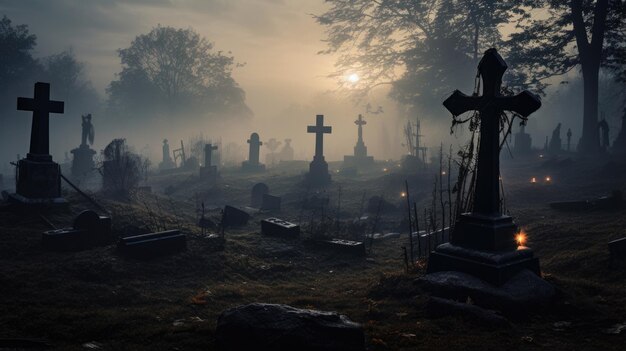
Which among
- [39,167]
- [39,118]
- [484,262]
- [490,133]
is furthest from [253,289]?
[39,118]

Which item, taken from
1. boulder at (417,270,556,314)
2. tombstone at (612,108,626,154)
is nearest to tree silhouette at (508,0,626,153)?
tombstone at (612,108,626,154)

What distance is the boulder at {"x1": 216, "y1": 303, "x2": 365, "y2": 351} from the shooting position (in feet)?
12.7

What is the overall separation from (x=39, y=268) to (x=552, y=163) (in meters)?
21.9

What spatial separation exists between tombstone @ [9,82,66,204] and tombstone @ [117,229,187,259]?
13.3 feet

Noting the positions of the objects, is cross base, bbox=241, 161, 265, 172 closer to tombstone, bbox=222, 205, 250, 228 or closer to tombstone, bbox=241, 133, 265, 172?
tombstone, bbox=241, 133, 265, 172

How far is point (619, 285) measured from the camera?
6.39 metres

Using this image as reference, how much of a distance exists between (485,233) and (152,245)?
5.77 metres

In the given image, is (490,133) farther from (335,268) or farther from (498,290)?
(335,268)

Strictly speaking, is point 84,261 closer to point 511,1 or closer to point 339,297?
point 339,297

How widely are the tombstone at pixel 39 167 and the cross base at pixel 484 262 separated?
926 cm

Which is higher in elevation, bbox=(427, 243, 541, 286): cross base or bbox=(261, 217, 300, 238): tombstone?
bbox=(427, 243, 541, 286): cross base

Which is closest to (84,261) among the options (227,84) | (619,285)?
(619,285)

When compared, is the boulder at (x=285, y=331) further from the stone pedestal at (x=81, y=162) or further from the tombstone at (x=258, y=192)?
the stone pedestal at (x=81, y=162)

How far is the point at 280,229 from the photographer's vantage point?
36.2 ft
